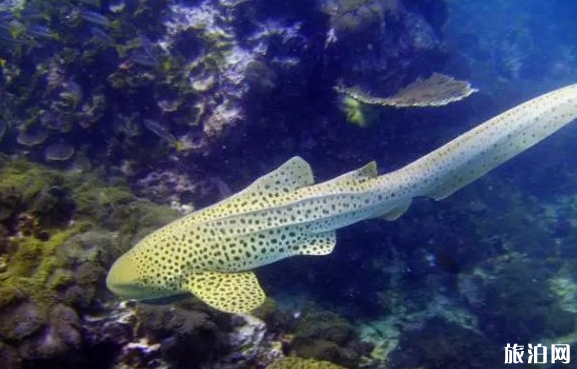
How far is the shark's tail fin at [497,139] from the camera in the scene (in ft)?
17.4

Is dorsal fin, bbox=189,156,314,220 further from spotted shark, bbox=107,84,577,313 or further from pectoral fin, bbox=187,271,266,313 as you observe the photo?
pectoral fin, bbox=187,271,266,313

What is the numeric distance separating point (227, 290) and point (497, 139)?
3622 mm

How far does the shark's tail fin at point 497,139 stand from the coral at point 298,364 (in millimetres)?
2301

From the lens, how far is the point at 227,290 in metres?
4.57

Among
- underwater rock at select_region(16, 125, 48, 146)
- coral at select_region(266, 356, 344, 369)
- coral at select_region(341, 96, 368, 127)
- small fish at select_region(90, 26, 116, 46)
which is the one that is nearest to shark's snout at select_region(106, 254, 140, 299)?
coral at select_region(266, 356, 344, 369)

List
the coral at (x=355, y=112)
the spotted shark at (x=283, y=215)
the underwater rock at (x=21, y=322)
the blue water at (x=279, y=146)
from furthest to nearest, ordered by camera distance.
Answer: the coral at (x=355, y=112) < the blue water at (x=279, y=146) < the spotted shark at (x=283, y=215) < the underwater rock at (x=21, y=322)

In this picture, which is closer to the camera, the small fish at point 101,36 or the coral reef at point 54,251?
the coral reef at point 54,251

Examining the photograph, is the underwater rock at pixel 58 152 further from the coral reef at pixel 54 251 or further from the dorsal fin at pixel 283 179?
the dorsal fin at pixel 283 179

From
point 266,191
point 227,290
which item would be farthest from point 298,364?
point 266,191

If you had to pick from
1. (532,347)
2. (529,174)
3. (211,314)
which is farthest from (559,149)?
(211,314)

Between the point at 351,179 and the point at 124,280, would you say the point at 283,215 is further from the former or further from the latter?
the point at 124,280

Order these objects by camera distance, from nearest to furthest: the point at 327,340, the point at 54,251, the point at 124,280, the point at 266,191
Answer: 1. the point at 124,280
2. the point at 266,191
3. the point at 54,251
4. the point at 327,340

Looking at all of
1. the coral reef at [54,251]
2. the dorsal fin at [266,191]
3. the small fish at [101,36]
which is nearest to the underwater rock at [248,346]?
the dorsal fin at [266,191]

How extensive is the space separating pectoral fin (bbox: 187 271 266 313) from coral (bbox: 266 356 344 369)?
2.98ft
